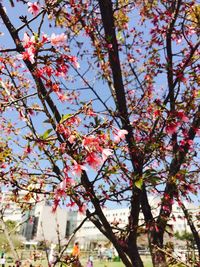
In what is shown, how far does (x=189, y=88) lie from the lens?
12.8 ft

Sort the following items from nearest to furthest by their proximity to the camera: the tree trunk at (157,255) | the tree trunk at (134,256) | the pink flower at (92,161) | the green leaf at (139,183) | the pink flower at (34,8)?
the pink flower at (92,161) < the green leaf at (139,183) < the pink flower at (34,8) < the tree trunk at (134,256) < the tree trunk at (157,255)

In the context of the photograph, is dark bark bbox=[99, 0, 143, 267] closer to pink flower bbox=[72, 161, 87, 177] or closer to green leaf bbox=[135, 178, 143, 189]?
green leaf bbox=[135, 178, 143, 189]

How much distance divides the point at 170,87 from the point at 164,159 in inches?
33.7

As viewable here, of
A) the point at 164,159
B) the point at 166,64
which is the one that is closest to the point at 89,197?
the point at 164,159

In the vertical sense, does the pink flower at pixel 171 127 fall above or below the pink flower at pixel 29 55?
below

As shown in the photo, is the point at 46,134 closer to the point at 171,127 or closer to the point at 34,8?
the point at 34,8

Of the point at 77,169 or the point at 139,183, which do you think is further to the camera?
the point at 139,183

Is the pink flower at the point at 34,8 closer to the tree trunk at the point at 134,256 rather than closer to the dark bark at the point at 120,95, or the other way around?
the dark bark at the point at 120,95

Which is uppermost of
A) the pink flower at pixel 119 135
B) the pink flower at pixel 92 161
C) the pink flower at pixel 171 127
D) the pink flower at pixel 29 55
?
the pink flower at pixel 29 55

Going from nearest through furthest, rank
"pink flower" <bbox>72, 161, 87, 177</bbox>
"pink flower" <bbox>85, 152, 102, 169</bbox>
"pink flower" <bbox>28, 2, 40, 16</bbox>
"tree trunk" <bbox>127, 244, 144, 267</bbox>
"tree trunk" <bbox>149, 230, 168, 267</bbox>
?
"pink flower" <bbox>72, 161, 87, 177</bbox>
"pink flower" <bbox>85, 152, 102, 169</bbox>
"pink flower" <bbox>28, 2, 40, 16</bbox>
"tree trunk" <bbox>127, 244, 144, 267</bbox>
"tree trunk" <bbox>149, 230, 168, 267</bbox>

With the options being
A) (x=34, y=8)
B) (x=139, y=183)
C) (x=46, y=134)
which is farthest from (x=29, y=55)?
(x=139, y=183)

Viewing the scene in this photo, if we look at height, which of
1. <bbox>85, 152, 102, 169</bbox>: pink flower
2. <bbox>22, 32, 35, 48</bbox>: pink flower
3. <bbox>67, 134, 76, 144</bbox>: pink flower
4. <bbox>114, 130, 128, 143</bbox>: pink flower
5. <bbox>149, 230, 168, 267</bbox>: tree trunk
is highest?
<bbox>22, 32, 35, 48</bbox>: pink flower

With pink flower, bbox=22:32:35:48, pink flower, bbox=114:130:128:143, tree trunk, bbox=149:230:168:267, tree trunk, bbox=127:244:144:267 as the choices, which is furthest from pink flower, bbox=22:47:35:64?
tree trunk, bbox=149:230:168:267

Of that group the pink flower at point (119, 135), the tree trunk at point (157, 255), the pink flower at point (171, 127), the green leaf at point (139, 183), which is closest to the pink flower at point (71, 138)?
the pink flower at point (119, 135)
